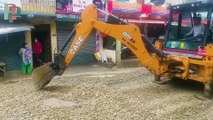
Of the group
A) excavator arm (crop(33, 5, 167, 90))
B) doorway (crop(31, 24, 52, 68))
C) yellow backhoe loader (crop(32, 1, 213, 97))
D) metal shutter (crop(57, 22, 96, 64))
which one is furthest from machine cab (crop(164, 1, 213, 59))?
doorway (crop(31, 24, 52, 68))

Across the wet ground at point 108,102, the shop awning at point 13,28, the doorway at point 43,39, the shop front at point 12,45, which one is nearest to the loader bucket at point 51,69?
the wet ground at point 108,102

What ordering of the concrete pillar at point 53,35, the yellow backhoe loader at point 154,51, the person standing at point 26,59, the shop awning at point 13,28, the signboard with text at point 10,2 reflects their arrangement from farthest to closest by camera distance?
the concrete pillar at point 53,35 < the person standing at point 26,59 < the signboard with text at point 10,2 < the shop awning at point 13,28 < the yellow backhoe loader at point 154,51

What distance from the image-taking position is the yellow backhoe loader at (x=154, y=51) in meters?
7.33

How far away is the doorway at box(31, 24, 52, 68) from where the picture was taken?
14.1m

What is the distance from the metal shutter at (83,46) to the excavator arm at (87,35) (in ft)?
22.0

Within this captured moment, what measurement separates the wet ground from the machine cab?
1.24 meters

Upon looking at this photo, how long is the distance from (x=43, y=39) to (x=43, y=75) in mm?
7454

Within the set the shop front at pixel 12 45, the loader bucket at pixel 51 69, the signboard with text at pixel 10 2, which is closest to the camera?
the loader bucket at pixel 51 69

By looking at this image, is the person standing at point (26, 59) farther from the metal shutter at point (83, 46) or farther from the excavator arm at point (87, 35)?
the excavator arm at point (87, 35)

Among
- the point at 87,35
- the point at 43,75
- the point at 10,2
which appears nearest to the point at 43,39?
the point at 10,2

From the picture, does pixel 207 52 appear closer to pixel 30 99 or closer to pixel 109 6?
pixel 30 99

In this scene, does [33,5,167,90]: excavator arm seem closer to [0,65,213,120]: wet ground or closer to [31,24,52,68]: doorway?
[0,65,213,120]: wet ground

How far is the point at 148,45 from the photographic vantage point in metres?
7.78

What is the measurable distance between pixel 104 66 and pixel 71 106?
825cm
